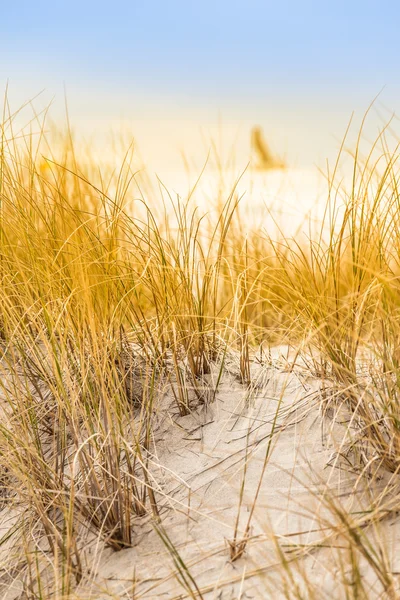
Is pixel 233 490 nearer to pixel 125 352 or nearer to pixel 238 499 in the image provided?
pixel 238 499

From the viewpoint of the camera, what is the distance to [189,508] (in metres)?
1.47

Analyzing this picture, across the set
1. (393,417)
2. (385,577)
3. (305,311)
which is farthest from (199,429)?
(385,577)

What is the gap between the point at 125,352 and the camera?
6.28 ft

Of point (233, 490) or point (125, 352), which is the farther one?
point (125, 352)

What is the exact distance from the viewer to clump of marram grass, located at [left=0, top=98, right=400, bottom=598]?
1505 millimetres

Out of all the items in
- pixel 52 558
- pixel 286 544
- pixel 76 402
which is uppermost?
pixel 76 402

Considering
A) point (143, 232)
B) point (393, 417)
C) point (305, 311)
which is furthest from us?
point (143, 232)

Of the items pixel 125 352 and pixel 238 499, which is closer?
pixel 238 499

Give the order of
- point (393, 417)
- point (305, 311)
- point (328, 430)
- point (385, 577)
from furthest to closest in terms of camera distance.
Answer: point (305, 311)
point (328, 430)
point (393, 417)
point (385, 577)

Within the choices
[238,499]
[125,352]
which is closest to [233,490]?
[238,499]

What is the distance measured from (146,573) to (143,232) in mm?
935

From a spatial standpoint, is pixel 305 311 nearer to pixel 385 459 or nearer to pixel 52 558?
pixel 385 459

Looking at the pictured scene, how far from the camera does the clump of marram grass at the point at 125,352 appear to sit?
150 centimetres

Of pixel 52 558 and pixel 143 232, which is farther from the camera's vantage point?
pixel 143 232
